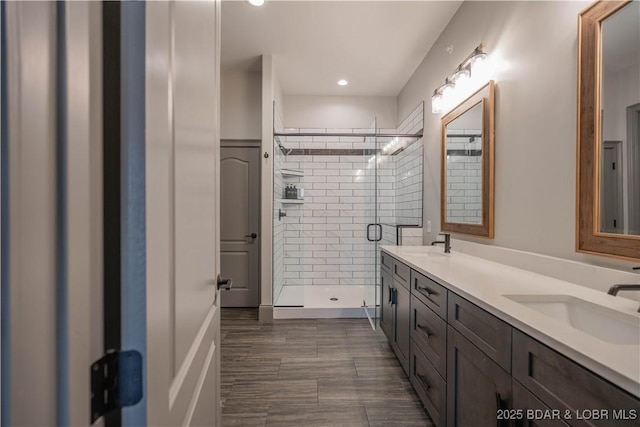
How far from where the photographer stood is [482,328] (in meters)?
1.08

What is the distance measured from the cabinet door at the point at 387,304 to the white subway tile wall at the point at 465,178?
2.49 ft

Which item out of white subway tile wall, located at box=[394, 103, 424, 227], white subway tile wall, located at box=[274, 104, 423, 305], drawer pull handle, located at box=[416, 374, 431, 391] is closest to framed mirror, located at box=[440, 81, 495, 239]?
white subway tile wall, located at box=[394, 103, 424, 227]

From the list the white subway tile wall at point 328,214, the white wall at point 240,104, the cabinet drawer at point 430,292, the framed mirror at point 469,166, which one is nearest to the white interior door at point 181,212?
the cabinet drawer at point 430,292

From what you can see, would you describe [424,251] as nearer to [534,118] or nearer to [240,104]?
[534,118]

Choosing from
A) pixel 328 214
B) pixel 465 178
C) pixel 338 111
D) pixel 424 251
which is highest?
pixel 338 111

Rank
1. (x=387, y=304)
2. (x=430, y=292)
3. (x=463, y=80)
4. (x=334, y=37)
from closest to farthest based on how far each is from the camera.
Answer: (x=430, y=292), (x=463, y=80), (x=387, y=304), (x=334, y=37)

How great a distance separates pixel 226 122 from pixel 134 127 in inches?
130

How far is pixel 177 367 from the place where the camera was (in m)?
0.63

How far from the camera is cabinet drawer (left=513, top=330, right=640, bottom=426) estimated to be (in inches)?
24.8

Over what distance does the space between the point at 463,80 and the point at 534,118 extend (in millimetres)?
794

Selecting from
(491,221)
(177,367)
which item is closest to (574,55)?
(491,221)

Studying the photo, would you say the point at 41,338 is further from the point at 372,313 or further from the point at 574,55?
the point at 372,313

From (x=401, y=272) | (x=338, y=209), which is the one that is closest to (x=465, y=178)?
(x=401, y=272)

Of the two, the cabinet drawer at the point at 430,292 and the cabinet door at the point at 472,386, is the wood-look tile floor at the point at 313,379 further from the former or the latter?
the cabinet drawer at the point at 430,292
